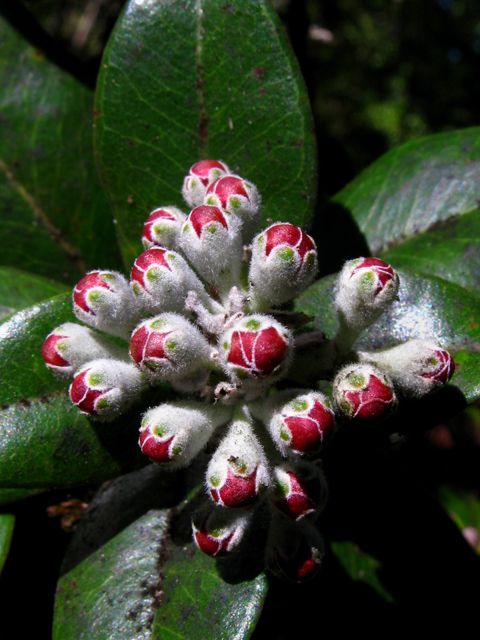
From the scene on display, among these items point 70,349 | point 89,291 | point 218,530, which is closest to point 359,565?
point 218,530

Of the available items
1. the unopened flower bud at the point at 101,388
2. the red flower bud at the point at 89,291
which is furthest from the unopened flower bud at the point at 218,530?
the red flower bud at the point at 89,291

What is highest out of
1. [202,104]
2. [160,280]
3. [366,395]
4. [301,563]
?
[202,104]

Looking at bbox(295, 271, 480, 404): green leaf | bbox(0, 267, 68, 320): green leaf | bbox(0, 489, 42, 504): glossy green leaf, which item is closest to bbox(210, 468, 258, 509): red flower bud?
bbox(295, 271, 480, 404): green leaf

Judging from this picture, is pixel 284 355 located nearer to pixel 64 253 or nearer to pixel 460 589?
pixel 64 253

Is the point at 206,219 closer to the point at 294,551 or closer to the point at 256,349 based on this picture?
the point at 256,349

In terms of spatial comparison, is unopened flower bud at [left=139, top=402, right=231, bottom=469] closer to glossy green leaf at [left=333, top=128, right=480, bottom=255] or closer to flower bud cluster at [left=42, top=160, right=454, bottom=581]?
flower bud cluster at [left=42, top=160, right=454, bottom=581]

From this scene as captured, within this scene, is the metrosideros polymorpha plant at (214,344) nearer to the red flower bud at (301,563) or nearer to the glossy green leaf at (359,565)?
the red flower bud at (301,563)
